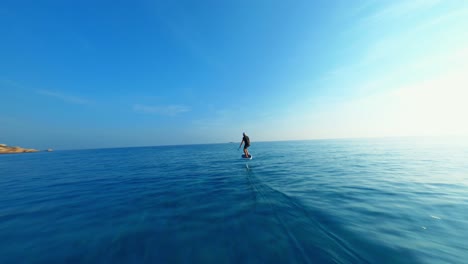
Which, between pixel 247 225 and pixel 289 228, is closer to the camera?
pixel 289 228

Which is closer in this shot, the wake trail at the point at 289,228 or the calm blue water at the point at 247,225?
the wake trail at the point at 289,228

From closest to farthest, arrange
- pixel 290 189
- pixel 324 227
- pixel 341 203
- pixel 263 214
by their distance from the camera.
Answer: pixel 324 227
pixel 263 214
pixel 341 203
pixel 290 189

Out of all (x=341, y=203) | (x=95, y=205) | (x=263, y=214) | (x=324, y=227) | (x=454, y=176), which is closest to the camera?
(x=324, y=227)

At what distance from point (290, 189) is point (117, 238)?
866cm

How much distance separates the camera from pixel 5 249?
505 cm

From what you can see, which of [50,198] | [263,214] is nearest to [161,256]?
[263,214]

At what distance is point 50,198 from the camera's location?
9.95m

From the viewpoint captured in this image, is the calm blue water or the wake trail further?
the calm blue water

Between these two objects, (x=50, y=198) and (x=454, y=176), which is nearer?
(x=50, y=198)

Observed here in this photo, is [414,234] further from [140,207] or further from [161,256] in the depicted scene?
[140,207]

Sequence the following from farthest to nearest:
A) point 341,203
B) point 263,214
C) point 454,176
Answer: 1. point 454,176
2. point 341,203
3. point 263,214

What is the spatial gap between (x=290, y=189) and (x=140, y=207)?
8373 millimetres

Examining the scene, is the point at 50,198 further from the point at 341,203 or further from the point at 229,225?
the point at 341,203

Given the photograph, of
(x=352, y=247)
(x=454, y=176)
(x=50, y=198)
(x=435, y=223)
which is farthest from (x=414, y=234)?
(x=50, y=198)
